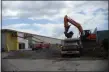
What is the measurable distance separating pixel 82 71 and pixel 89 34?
2213cm

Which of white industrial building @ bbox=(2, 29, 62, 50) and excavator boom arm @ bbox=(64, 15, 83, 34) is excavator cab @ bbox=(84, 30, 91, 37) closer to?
excavator boom arm @ bbox=(64, 15, 83, 34)

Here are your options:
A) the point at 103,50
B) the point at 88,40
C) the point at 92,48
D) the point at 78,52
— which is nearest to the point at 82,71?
the point at 78,52

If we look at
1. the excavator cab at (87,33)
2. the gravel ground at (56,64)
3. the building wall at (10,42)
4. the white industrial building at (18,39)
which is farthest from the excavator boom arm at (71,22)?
the building wall at (10,42)

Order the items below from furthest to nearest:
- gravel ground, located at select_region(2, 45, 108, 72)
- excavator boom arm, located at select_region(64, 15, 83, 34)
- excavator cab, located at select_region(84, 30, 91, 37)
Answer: excavator cab, located at select_region(84, 30, 91, 37) → excavator boom arm, located at select_region(64, 15, 83, 34) → gravel ground, located at select_region(2, 45, 108, 72)

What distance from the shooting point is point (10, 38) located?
5131 centimetres

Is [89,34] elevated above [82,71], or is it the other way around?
[89,34]

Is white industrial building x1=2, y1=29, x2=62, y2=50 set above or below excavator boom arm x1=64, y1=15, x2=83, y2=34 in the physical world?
below

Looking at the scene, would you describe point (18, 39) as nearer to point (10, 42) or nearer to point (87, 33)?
point (10, 42)

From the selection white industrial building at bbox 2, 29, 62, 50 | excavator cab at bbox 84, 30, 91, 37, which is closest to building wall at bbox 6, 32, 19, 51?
white industrial building at bbox 2, 29, 62, 50

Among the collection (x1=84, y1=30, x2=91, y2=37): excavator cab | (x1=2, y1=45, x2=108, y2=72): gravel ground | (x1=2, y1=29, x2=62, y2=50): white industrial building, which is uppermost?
(x1=84, y1=30, x2=91, y2=37): excavator cab

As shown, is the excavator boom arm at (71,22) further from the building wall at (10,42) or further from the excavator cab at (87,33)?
the building wall at (10,42)

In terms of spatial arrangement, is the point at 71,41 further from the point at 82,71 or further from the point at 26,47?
the point at 26,47

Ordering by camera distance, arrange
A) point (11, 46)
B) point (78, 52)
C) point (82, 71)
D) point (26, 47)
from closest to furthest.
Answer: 1. point (82, 71)
2. point (78, 52)
3. point (11, 46)
4. point (26, 47)

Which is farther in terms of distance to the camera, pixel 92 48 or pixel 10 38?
pixel 10 38
